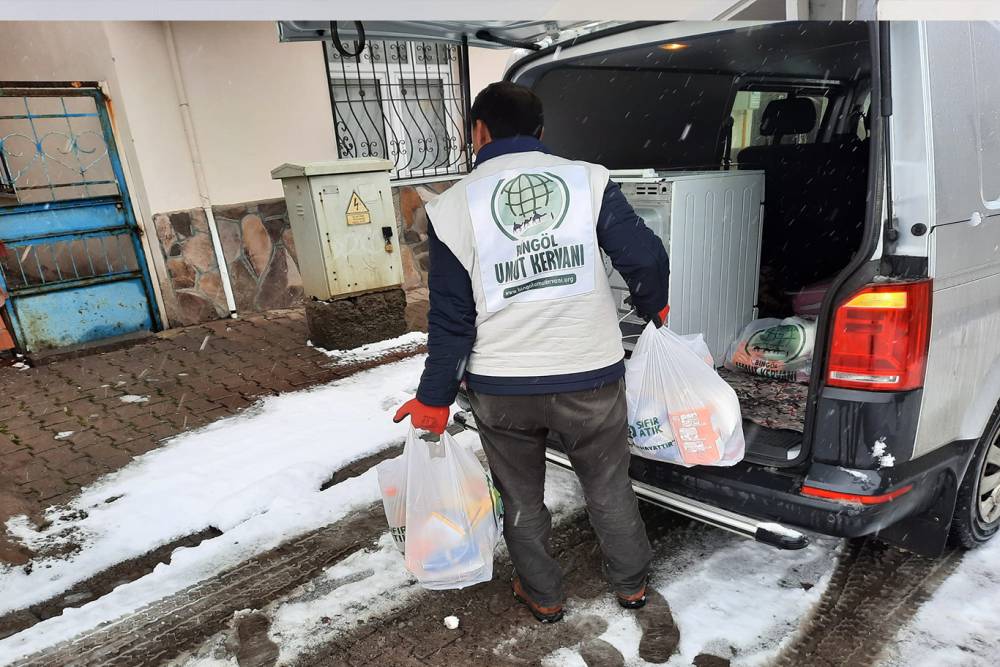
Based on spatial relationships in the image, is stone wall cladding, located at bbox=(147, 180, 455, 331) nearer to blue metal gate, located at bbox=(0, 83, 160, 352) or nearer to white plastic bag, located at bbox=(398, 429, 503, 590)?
blue metal gate, located at bbox=(0, 83, 160, 352)

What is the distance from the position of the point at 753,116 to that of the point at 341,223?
338 cm

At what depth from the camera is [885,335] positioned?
6.31 feet

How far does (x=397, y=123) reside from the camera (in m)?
7.55

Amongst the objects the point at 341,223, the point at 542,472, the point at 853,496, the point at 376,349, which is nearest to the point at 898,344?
the point at 853,496

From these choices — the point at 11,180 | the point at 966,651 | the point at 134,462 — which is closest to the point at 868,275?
the point at 966,651

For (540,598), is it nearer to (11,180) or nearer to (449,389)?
(449,389)

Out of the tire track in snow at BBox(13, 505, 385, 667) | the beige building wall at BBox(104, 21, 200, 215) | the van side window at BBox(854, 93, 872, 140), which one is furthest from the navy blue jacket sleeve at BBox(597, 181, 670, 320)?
the beige building wall at BBox(104, 21, 200, 215)

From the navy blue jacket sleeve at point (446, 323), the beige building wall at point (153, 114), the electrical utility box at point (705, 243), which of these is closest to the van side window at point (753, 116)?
the electrical utility box at point (705, 243)

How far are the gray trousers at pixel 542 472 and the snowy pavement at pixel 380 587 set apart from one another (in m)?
0.22

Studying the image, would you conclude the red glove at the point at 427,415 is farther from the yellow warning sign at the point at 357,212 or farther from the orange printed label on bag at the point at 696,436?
the yellow warning sign at the point at 357,212

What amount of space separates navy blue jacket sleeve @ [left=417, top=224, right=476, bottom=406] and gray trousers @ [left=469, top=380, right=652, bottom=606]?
0.52 ft

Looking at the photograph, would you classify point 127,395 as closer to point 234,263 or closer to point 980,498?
point 234,263

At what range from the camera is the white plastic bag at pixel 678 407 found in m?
2.22

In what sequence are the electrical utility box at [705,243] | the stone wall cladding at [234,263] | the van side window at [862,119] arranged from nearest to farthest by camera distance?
the electrical utility box at [705,243]
the van side window at [862,119]
the stone wall cladding at [234,263]
